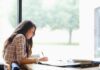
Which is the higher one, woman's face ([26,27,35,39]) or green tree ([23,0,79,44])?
green tree ([23,0,79,44])

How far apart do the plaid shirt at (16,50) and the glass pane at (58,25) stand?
326 centimetres

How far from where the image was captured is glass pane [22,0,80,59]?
226 inches

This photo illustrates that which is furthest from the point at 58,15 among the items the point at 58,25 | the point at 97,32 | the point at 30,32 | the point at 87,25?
the point at 30,32

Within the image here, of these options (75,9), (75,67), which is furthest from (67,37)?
(75,67)

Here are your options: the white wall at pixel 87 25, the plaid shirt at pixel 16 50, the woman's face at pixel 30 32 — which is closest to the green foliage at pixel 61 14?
the white wall at pixel 87 25

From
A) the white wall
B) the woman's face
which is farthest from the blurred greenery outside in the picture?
the woman's face

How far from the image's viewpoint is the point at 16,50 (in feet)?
7.31

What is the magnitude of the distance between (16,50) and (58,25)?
159 inches

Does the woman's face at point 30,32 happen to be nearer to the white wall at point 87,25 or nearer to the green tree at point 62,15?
the white wall at point 87,25

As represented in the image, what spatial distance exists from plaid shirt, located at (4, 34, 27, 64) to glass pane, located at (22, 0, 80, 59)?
10.7ft

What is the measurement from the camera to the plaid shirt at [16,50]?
219 cm

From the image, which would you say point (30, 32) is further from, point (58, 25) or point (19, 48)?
point (58, 25)

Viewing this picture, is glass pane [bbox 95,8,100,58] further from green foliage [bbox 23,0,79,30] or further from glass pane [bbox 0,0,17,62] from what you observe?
glass pane [bbox 0,0,17,62]

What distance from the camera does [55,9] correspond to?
6.14 metres
